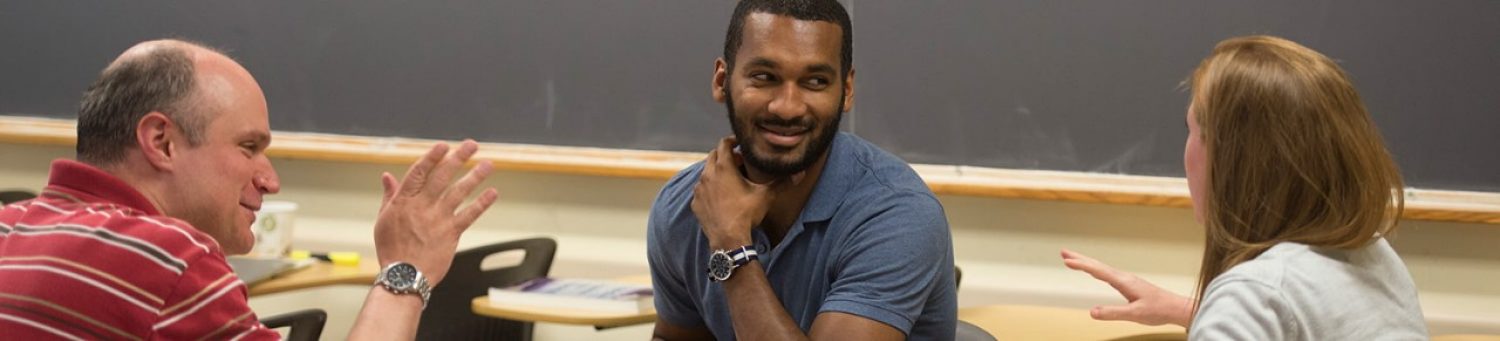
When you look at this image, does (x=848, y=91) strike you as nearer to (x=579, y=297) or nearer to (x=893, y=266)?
(x=893, y=266)

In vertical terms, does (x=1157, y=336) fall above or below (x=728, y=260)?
below

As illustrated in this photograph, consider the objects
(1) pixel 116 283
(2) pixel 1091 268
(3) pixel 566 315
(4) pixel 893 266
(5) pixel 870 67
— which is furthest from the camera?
(5) pixel 870 67

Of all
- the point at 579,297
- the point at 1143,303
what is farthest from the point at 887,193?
the point at 579,297

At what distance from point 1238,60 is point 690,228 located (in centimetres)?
95

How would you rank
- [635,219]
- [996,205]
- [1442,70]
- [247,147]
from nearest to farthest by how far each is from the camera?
[247,147]
[1442,70]
[996,205]
[635,219]

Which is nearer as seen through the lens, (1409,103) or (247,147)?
(247,147)

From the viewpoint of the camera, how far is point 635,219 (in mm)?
4512

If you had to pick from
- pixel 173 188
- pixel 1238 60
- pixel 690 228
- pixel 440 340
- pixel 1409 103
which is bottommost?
pixel 440 340

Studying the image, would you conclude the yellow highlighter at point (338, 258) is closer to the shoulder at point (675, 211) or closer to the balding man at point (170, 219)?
the shoulder at point (675, 211)

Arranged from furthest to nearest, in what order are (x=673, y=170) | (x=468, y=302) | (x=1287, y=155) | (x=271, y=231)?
1. (x=673, y=170)
2. (x=271, y=231)
3. (x=468, y=302)
4. (x=1287, y=155)

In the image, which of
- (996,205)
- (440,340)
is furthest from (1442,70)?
(440,340)

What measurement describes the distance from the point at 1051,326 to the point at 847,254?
52.6 inches

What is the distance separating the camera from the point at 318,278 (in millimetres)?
3883

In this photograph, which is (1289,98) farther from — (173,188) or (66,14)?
(66,14)
